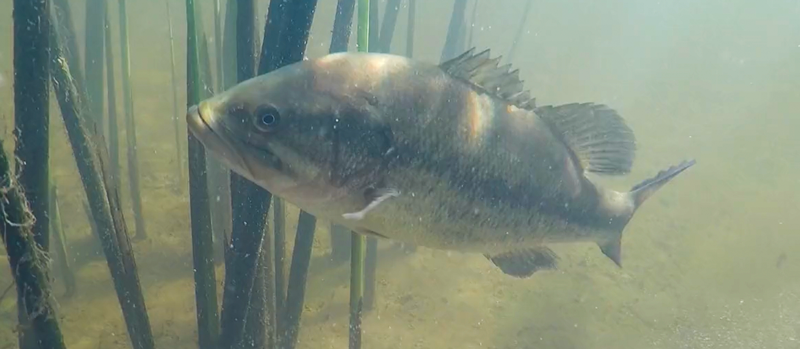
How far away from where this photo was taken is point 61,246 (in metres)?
3.92

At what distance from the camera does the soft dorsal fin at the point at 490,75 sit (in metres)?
2.19

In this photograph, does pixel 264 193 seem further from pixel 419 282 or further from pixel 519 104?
pixel 419 282

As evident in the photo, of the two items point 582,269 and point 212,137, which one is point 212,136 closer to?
point 212,137

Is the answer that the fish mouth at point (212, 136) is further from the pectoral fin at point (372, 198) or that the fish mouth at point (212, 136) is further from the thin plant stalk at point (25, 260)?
the thin plant stalk at point (25, 260)

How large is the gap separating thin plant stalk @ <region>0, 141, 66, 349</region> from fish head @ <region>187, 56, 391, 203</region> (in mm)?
506

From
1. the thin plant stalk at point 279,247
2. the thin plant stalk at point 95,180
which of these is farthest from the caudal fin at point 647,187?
the thin plant stalk at point 95,180

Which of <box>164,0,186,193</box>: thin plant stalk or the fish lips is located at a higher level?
the fish lips

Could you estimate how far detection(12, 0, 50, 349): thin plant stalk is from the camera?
1.81 metres

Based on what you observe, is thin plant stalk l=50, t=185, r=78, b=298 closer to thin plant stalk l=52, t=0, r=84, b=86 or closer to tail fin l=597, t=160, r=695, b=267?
thin plant stalk l=52, t=0, r=84, b=86

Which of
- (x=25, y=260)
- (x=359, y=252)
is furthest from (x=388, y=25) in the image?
(x=25, y=260)

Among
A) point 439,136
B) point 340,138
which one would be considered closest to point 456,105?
point 439,136

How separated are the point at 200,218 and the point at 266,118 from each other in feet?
3.39

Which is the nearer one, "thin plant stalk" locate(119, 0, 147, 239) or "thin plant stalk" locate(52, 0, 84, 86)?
"thin plant stalk" locate(52, 0, 84, 86)

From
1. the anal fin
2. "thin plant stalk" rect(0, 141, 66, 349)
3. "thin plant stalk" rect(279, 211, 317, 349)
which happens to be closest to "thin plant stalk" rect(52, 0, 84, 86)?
"thin plant stalk" rect(279, 211, 317, 349)
